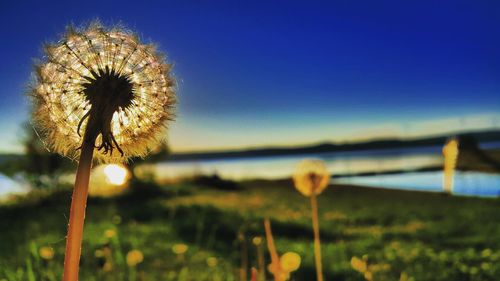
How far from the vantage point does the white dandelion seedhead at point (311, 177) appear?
1404 millimetres

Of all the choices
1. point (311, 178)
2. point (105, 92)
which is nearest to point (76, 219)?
point (105, 92)

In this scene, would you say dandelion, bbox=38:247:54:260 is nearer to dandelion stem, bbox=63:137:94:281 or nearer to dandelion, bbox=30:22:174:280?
dandelion, bbox=30:22:174:280

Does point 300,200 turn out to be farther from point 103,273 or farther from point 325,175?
point 325,175

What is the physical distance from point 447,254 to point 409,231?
47.0 inches

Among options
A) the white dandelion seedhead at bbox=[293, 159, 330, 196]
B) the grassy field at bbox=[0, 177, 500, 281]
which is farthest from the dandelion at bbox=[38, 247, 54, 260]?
the white dandelion seedhead at bbox=[293, 159, 330, 196]

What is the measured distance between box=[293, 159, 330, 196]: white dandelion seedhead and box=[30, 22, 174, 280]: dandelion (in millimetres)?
431

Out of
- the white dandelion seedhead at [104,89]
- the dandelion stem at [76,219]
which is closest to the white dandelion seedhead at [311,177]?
the white dandelion seedhead at [104,89]

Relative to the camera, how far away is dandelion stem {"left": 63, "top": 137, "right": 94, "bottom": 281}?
30.4 inches

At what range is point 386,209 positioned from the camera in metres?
6.78

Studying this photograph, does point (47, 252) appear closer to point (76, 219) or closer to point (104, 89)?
point (104, 89)

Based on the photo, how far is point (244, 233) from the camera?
5.25 meters

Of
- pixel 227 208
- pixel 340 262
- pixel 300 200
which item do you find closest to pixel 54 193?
pixel 227 208

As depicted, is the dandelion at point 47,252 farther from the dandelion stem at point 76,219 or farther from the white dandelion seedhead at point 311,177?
the dandelion stem at point 76,219

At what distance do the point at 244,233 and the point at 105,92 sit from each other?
440 centimetres
